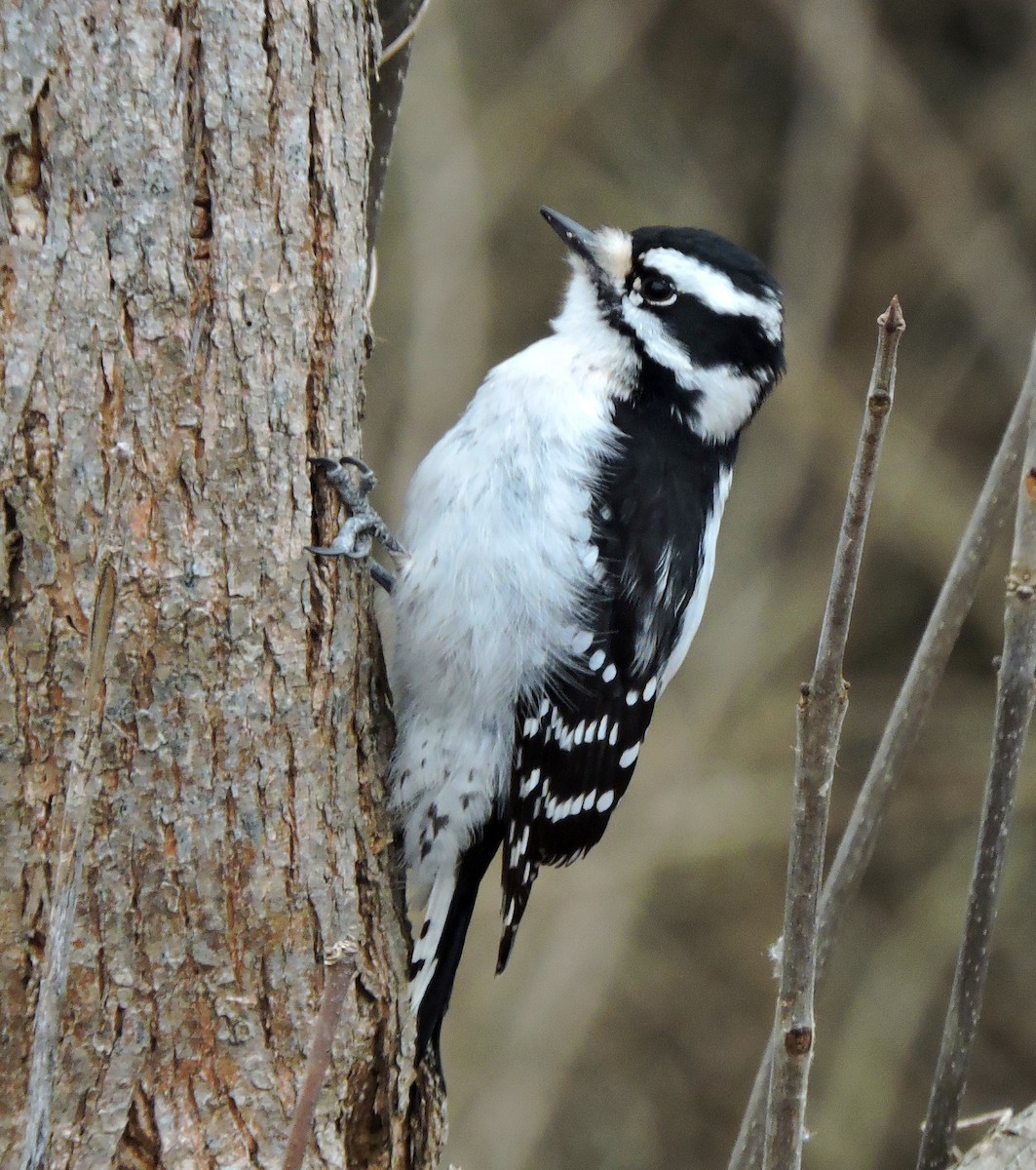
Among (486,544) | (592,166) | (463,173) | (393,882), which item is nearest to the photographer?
(393,882)

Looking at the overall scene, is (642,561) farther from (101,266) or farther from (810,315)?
(810,315)

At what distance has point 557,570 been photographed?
2631mm

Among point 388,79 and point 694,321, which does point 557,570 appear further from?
point 388,79

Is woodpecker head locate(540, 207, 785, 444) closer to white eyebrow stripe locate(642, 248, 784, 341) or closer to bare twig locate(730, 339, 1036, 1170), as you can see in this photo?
white eyebrow stripe locate(642, 248, 784, 341)

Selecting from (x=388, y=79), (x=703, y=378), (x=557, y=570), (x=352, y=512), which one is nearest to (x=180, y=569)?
(x=352, y=512)

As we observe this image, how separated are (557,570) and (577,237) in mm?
847

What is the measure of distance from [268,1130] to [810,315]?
4.57 meters

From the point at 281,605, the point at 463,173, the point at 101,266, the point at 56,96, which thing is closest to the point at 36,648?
the point at 281,605

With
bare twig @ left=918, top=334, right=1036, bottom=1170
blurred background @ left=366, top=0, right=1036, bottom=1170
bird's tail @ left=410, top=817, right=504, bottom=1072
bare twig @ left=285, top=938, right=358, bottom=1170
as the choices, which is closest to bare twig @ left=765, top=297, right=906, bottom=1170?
bare twig @ left=918, top=334, right=1036, bottom=1170

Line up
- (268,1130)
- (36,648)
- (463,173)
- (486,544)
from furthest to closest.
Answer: (463,173) < (486,544) < (268,1130) < (36,648)

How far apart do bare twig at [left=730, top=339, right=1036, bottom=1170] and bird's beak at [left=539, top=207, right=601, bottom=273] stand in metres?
1.34

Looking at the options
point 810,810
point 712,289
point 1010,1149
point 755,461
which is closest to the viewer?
point 810,810

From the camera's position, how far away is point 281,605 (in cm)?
203

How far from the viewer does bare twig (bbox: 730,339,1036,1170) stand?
1.81 meters
